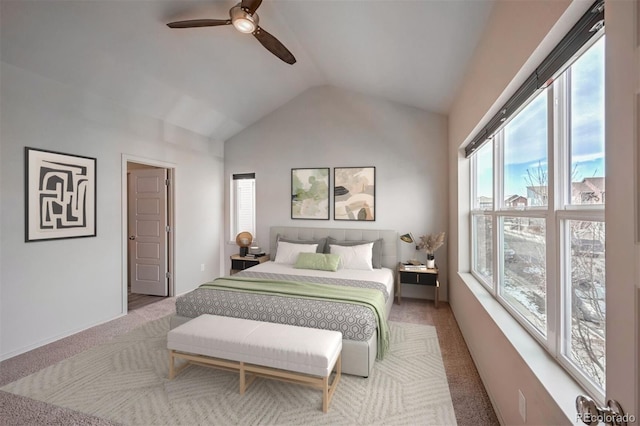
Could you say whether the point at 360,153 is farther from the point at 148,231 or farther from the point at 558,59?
the point at 148,231

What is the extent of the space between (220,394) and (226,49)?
3.41 meters

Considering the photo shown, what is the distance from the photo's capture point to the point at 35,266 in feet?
9.07

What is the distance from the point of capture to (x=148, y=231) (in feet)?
14.7

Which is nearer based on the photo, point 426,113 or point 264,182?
point 426,113

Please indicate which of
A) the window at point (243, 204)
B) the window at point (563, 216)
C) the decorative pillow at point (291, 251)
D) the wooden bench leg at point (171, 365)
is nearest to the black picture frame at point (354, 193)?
the decorative pillow at point (291, 251)

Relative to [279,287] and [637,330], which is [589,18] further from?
[279,287]

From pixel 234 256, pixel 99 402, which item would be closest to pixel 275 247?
pixel 234 256

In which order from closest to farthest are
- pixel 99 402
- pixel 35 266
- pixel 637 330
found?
pixel 637 330, pixel 99 402, pixel 35 266

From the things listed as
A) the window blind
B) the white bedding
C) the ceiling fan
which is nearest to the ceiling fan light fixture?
the ceiling fan

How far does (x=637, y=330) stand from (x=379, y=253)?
3520 mm

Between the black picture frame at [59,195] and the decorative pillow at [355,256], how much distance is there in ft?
10.0

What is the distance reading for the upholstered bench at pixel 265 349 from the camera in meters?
1.88

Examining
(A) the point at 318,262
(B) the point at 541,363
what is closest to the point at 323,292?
(A) the point at 318,262

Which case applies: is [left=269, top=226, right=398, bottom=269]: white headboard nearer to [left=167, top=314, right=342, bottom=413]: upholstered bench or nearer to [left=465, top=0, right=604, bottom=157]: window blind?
[left=167, top=314, right=342, bottom=413]: upholstered bench
